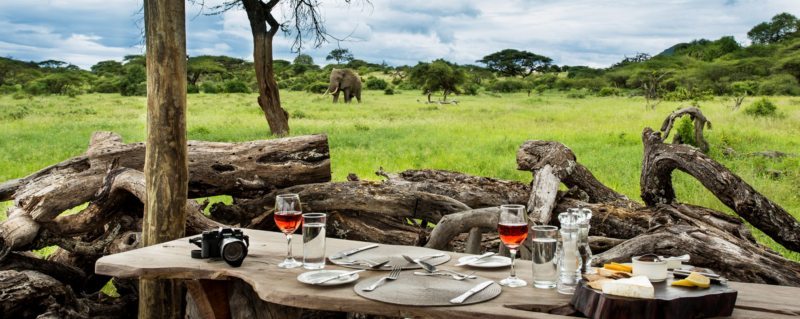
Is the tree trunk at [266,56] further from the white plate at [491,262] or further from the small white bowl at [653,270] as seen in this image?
the small white bowl at [653,270]

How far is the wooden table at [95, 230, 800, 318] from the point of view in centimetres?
204

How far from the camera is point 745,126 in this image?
1224 cm

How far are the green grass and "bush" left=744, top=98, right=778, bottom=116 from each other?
0.75ft

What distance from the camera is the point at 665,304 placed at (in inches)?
74.5

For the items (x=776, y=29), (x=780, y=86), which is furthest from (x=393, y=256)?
(x=776, y=29)

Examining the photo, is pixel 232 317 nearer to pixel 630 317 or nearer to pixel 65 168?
pixel 630 317

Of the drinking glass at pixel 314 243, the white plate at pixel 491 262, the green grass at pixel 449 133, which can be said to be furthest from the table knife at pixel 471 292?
the green grass at pixel 449 133

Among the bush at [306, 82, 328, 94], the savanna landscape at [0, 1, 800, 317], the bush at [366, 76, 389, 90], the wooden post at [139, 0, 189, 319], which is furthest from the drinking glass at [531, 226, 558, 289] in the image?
the bush at [366, 76, 389, 90]

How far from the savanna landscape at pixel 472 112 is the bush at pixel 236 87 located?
64 millimetres

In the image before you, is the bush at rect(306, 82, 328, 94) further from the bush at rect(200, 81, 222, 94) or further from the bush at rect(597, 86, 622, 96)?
the bush at rect(597, 86, 622, 96)

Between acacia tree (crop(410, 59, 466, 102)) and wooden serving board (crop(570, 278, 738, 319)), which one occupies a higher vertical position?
acacia tree (crop(410, 59, 466, 102))

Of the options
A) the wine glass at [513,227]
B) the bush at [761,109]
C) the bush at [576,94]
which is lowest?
the wine glass at [513,227]

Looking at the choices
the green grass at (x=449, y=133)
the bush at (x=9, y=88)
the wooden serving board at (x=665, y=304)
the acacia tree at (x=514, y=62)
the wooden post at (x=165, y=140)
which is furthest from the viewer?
the acacia tree at (x=514, y=62)

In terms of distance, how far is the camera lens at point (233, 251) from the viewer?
2.60 metres
